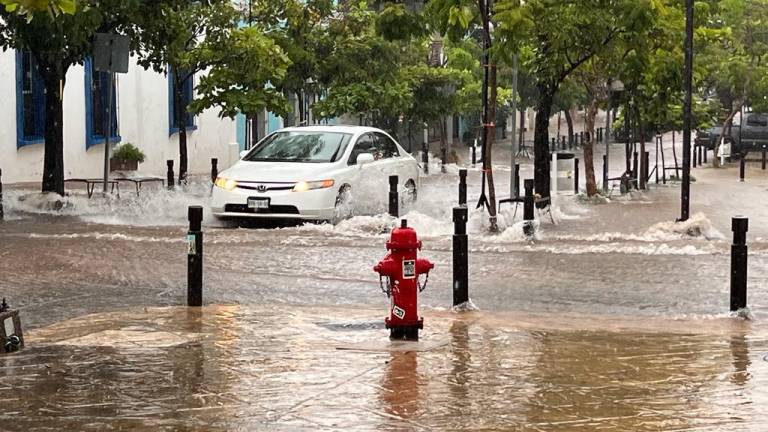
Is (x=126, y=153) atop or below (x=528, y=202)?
atop

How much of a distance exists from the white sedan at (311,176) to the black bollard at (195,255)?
6.82 m

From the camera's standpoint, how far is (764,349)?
9.23 metres

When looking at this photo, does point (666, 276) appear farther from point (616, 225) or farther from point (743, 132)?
point (743, 132)

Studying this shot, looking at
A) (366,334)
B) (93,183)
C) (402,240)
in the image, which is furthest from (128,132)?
(402,240)

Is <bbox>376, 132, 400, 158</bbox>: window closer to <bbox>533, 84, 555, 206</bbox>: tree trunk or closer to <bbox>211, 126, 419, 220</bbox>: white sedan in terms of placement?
<bbox>211, 126, 419, 220</bbox>: white sedan

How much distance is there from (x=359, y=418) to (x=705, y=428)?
183 centimetres

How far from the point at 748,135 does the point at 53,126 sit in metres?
31.9

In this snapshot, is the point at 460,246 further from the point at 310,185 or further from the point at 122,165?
the point at 122,165

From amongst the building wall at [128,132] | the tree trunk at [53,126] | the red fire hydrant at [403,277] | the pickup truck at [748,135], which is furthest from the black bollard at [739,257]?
the pickup truck at [748,135]

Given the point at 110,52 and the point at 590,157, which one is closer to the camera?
the point at 110,52

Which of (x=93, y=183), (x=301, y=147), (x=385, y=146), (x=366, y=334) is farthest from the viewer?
(x=93, y=183)

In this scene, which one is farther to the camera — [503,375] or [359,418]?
[503,375]

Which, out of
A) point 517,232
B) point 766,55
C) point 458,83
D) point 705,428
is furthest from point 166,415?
point 766,55

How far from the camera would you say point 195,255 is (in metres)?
10.8
